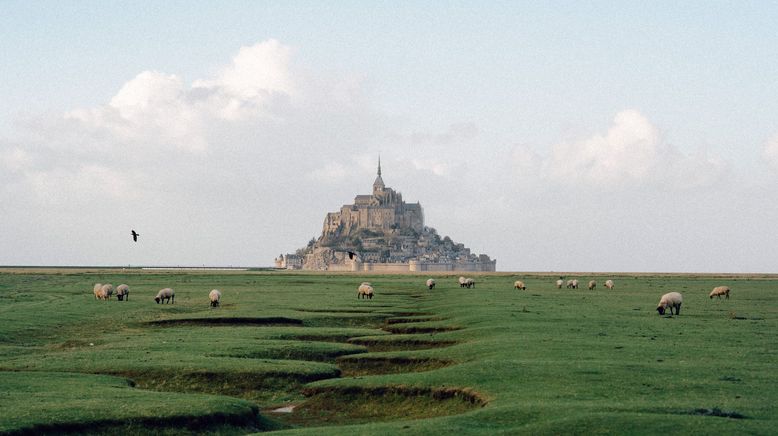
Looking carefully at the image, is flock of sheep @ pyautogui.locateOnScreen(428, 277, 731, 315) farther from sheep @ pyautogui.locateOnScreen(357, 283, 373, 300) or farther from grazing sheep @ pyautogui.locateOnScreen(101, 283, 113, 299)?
grazing sheep @ pyautogui.locateOnScreen(101, 283, 113, 299)

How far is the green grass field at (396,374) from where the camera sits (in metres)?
17.4

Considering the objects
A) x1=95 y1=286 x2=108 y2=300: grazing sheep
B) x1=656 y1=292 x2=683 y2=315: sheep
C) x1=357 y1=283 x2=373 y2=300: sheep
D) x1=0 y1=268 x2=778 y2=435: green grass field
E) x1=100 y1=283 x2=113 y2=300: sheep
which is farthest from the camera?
x1=357 y1=283 x2=373 y2=300: sheep

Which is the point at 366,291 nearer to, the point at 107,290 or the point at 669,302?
the point at 107,290

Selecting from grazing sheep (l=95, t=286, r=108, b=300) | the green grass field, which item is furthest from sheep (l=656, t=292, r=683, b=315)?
grazing sheep (l=95, t=286, r=108, b=300)

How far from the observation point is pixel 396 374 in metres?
25.7

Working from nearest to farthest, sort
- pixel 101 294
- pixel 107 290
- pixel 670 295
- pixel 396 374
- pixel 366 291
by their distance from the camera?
pixel 396 374 → pixel 670 295 → pixel 101 294 → pixel 107 290 → pixel 366 291

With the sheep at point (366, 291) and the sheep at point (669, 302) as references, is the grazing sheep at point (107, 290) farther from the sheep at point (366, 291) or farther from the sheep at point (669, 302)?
the sheep at point (669, 302)

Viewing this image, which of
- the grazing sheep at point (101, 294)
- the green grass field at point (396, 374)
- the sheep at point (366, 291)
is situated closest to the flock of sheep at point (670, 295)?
the sheep at point (366, 291)

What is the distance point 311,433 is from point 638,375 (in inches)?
373

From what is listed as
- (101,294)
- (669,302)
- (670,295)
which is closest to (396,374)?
(669,302)

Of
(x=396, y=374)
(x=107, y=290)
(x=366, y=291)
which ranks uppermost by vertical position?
(x=107, y=290)

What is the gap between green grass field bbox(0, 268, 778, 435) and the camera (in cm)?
1738

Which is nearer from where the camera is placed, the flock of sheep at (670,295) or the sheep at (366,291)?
the flock of sheep at (670,295)

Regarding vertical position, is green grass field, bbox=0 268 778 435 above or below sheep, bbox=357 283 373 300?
below
